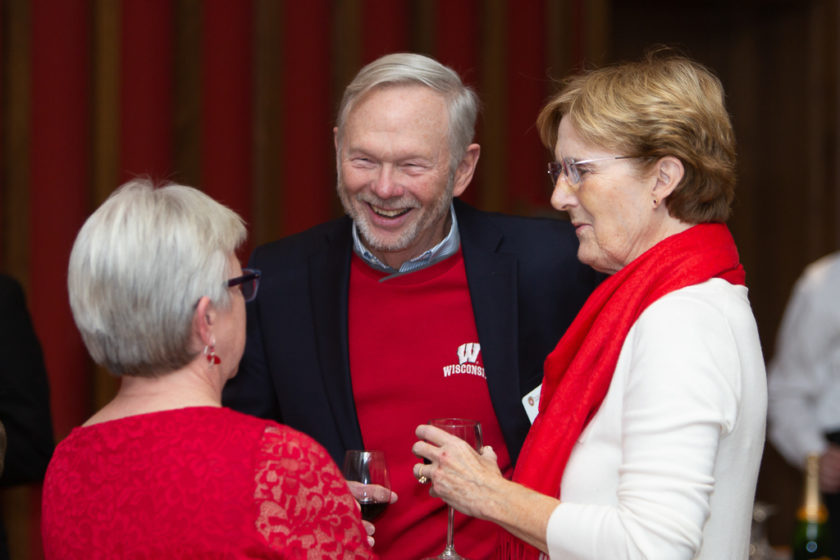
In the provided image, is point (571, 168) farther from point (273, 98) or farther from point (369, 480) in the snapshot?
point (273, 98)

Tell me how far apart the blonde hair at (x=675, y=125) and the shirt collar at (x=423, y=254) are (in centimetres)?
72

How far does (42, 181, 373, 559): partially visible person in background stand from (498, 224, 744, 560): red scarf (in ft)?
1.25

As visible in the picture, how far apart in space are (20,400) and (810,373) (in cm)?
302

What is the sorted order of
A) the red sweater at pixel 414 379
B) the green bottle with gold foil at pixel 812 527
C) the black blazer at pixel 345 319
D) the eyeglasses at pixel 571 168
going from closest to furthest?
the eyeglasses at pixel 571 168 < the red sweater at pixel 414 379 < the black blazer at pixel 345 319 < the green bottle with gold foil at pixel 812 527

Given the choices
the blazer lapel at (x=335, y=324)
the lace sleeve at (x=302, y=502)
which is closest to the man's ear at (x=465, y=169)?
the blazer lapel at (x=335, y=324)

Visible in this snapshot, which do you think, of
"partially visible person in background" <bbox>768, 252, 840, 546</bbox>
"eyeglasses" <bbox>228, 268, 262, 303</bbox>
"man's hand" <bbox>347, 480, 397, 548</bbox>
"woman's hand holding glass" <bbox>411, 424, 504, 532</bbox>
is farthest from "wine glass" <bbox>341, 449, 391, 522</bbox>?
"partially visible person in background" <bbox>768, 252, 840, 546</bbox>

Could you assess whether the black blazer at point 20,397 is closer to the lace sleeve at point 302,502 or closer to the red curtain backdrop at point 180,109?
the red curtain backdrop at point 180,109

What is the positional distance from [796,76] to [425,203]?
359cm

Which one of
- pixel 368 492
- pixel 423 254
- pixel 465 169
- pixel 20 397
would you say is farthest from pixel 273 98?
pixel 368 492

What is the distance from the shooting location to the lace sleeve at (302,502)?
56.9 inches

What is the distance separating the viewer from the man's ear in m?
2.54

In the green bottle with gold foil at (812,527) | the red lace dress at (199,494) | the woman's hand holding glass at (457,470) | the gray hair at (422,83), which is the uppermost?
the gray hair at (422,83)

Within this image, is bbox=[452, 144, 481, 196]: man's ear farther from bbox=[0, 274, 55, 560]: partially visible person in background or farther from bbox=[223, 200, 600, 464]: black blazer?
bbox=[0, 274, 55, 560]: partially visible person in background

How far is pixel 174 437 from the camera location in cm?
148
